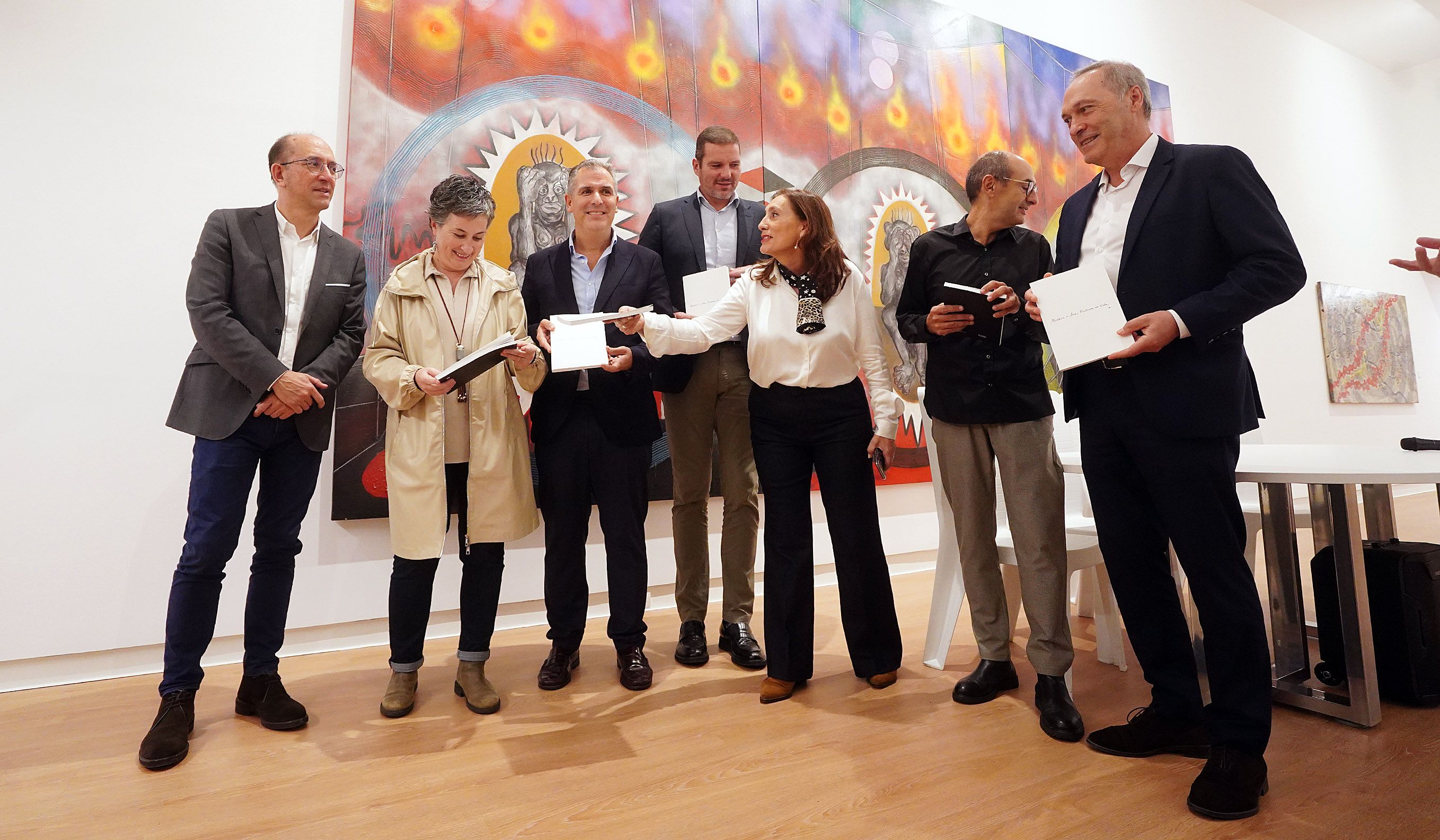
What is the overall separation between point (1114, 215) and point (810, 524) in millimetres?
1235

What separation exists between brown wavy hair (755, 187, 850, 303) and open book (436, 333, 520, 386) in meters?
0.86

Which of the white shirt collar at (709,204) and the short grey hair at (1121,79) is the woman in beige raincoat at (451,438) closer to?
the white shirt collar at (709,204)

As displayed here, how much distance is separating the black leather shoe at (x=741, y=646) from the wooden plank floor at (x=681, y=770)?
0.11 m

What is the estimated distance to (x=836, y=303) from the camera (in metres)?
2.48

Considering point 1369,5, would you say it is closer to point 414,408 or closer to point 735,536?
point 735,536

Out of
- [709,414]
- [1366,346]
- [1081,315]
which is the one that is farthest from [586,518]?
[1366,346]

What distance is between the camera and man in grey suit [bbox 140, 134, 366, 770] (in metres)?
2.19

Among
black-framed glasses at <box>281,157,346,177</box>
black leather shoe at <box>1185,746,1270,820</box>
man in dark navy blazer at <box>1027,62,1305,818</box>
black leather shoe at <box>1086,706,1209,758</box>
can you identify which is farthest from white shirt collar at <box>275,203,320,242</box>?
black leather shoe at <box>1185,746,1270,820</box>

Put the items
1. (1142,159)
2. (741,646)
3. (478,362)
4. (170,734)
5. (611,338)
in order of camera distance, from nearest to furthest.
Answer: (1142,159) → (170,734) → (478,362) → (611,338) → (741,646)

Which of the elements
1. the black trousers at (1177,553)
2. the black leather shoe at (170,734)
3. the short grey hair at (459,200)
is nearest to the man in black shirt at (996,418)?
the black trousers at (1177,553)

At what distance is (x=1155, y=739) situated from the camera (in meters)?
1.91

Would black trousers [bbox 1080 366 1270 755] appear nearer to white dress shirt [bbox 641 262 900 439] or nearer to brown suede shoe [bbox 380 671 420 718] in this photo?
white dress shirt [bbox 641 262 900 439]

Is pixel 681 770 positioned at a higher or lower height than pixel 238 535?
lower

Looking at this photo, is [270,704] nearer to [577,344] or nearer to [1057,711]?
[577,344]
